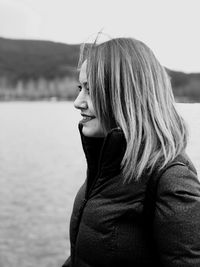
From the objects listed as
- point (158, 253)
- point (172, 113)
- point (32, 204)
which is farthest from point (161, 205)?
point (32, 204)

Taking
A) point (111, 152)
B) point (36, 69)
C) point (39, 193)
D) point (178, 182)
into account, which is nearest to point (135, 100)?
point (111, 152)

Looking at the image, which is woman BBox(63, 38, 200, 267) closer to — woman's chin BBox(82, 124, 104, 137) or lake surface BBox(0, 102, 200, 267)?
woman's chin BBox(82, 124, 104, 137)

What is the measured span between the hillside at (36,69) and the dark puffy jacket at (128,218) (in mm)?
51892

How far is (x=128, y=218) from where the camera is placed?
1531mm

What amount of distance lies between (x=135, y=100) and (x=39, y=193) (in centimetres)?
2044

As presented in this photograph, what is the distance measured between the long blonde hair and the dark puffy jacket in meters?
0.05

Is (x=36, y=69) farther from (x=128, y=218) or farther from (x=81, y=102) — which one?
(x=128, y=218)

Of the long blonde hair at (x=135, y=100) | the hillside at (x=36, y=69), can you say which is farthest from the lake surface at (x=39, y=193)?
the hillside at (x=36, y=69)

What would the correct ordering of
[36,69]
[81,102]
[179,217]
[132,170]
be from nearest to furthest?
[179,217], [132,170], [81,102], [36,69]

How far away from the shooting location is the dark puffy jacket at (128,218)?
141cm

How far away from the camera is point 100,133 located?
1711 mm

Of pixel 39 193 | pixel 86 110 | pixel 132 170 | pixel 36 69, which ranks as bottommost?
pixel 36 69

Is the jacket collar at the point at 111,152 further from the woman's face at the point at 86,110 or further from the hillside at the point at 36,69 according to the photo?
the hillside at the point at 36,69

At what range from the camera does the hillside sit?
63.3 meters
